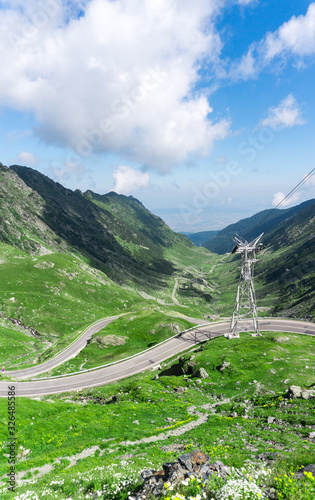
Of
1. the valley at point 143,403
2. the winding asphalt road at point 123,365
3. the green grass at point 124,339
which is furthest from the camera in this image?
the green grass at point 124,339

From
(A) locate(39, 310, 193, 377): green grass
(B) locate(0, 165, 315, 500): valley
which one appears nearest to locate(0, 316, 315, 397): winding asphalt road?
(B) locate(0, 165, 315, 500): valley

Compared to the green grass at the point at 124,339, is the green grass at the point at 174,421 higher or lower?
higher

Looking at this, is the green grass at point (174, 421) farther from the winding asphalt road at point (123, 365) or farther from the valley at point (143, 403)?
the winding asphalt road at point (123, 365)

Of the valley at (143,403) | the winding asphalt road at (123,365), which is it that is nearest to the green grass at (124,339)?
the valley at (143,403)

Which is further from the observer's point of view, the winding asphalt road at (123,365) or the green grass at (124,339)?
the green grass at (124,339)

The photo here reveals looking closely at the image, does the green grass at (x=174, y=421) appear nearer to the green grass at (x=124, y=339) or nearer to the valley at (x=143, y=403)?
the valley at (x=143, y=403)

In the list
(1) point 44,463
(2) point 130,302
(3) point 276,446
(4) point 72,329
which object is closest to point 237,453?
(3) point 276,446

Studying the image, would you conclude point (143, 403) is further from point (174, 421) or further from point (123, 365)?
point (123, 365)

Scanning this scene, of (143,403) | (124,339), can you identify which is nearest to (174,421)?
(143,403)

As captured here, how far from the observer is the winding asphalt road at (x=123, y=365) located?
188 feet

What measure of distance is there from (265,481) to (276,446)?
12.3m

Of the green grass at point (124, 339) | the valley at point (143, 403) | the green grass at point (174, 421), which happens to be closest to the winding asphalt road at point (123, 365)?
the valley at point (143, 403)

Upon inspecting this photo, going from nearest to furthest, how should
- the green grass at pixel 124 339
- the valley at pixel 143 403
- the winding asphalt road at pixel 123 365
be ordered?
1. the valley at pixel 143 403
2. the winding asphalt road at pixel 123 365
3. the green grass at pixel 124 339

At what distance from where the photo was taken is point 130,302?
186 m
